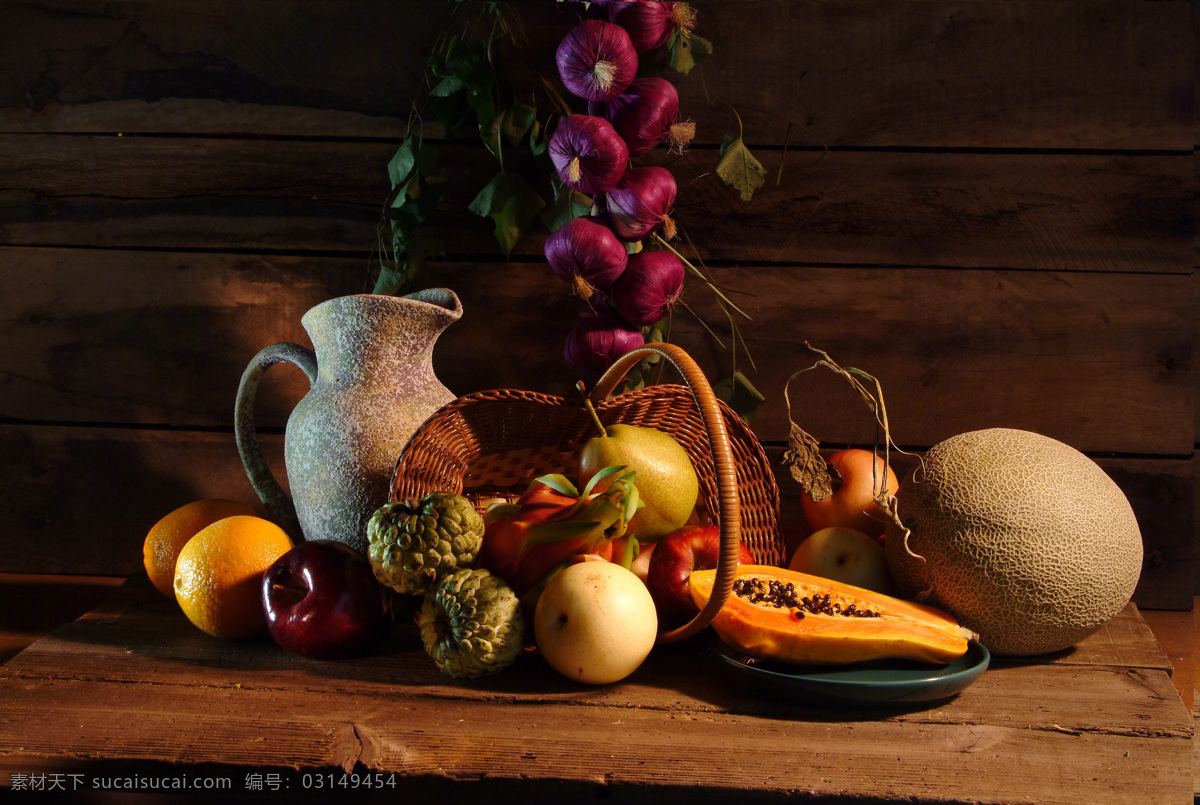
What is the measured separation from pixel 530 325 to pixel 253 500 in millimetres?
476

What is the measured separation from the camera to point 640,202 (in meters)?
0.86

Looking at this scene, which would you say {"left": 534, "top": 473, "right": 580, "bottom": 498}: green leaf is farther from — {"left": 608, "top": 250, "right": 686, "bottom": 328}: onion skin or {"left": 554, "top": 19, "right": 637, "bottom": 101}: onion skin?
{"left": 554, "top": 19, "right": 637, "bottom": 101}: onion skin

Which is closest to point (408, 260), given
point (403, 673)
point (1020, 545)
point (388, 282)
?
point (388, 282)

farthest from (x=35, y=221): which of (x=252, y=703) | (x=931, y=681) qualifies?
(x=931, y=681)

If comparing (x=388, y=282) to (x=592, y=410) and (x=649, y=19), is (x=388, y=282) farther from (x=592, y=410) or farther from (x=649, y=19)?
(x=649, y=19)

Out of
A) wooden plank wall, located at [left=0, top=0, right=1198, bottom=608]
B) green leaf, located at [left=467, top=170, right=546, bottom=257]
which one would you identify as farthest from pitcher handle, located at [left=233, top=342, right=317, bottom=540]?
green leaf, located at [left=467, top=170, right=546, bottom=257]

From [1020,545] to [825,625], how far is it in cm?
20

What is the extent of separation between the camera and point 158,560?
0.90 m

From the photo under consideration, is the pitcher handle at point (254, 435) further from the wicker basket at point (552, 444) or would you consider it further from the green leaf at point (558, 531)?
the green leaf at point (558, 531)

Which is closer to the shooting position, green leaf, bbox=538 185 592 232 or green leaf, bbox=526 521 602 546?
green leaf, bbox=526 521 602 546

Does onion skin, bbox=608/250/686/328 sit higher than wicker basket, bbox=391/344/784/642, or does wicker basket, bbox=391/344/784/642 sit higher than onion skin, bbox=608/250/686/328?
onion skin, bbox=608/250/686/328

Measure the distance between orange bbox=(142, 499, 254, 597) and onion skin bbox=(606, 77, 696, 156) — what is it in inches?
25.7

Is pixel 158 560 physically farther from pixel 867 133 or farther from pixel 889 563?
pixel 867 133

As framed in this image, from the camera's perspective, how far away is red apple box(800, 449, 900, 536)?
0.91 m
